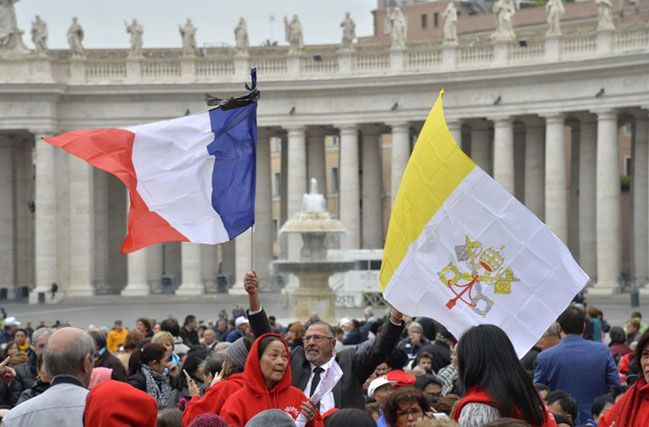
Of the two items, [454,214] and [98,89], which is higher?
[98,89]

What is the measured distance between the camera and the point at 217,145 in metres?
18.8

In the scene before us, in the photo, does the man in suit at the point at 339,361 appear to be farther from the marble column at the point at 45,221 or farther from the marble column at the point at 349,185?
the marble column at the point at 45,221

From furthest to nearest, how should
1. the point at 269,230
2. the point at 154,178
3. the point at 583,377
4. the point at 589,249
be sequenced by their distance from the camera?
the point at 269,230
the point at 589,249
the point at 154,178
the point at 583,377

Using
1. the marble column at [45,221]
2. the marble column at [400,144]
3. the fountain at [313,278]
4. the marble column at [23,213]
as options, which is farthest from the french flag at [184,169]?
the marble column at [23,213]

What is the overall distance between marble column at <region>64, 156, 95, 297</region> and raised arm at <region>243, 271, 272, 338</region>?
6550cm

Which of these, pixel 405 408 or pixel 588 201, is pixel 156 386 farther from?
pixel 588 201

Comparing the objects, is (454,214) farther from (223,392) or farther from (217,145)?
(217,145)

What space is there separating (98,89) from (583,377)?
6506 centimetres

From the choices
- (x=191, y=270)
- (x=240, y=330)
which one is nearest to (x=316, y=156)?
(x=191, y=270)

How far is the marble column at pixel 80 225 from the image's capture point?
8081 centimetres

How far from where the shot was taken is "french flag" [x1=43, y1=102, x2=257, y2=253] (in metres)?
18.5

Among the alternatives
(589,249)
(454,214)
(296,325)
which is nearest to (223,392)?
(454,214)

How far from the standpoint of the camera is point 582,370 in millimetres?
17469

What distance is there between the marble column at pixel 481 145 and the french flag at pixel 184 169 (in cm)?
6374
